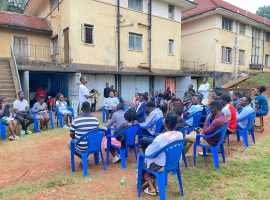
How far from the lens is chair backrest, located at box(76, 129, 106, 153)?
4.57m

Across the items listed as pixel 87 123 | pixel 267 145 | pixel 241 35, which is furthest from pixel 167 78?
pixel 87 123

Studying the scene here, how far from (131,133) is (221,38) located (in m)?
20.2

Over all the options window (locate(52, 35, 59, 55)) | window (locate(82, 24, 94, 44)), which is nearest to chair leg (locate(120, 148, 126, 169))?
window (locate(82, 24, 94, 44))

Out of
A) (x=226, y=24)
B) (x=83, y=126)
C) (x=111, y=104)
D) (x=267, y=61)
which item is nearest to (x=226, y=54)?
(x=226, y=24)

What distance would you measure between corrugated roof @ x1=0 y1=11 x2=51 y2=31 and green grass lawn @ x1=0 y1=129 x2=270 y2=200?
47.1 feet

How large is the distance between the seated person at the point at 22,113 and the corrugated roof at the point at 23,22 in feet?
31.5

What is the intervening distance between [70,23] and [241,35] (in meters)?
17.7

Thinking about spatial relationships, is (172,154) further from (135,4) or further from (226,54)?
(226,54)

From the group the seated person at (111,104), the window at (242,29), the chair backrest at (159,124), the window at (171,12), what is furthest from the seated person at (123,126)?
the window at (242,29)

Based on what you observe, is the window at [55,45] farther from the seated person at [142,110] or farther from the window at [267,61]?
the window at [267,61]

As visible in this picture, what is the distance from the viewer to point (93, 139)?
15.3 ft

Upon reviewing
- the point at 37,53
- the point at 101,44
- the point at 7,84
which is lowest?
the point at 7,84

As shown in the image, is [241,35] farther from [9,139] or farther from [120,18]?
[9,139]

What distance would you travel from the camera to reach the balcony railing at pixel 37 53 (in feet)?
53.4
